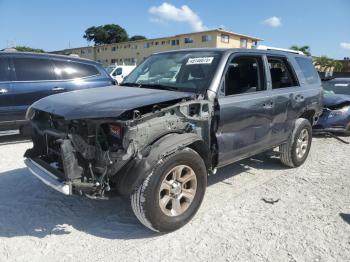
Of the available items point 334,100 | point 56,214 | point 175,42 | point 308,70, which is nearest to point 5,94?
point 56,214

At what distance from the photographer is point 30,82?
7207mm

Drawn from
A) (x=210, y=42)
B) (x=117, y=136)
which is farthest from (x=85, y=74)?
(x=210, y=42)

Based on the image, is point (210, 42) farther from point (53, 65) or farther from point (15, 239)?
point (15, 239)

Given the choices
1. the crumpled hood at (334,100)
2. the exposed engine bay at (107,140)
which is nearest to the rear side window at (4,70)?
the exposed engine bay at (107,140)

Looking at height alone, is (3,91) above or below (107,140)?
above

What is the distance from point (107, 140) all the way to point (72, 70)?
4.99 metres

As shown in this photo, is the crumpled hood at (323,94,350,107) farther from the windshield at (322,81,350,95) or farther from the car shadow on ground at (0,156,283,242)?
the car shadow on ground at (0,156,283,242)

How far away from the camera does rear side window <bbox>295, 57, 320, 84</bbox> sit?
5.89 m

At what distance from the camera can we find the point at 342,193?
4.76 metres

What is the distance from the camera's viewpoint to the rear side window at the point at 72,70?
7.68 meters

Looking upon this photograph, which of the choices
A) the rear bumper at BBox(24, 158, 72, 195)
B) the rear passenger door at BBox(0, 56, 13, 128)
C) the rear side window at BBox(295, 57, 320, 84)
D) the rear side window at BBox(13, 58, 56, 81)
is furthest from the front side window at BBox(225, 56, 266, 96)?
the rear passenger door at BBox(0, 56, 13, 128)

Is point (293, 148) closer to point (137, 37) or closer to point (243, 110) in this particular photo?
point (243, 110)

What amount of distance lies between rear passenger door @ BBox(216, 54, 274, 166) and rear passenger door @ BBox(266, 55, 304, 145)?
19cm

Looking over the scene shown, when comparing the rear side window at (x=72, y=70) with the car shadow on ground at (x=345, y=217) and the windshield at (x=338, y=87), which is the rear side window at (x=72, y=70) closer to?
the car shadow on ground at (x=345, y=217)
